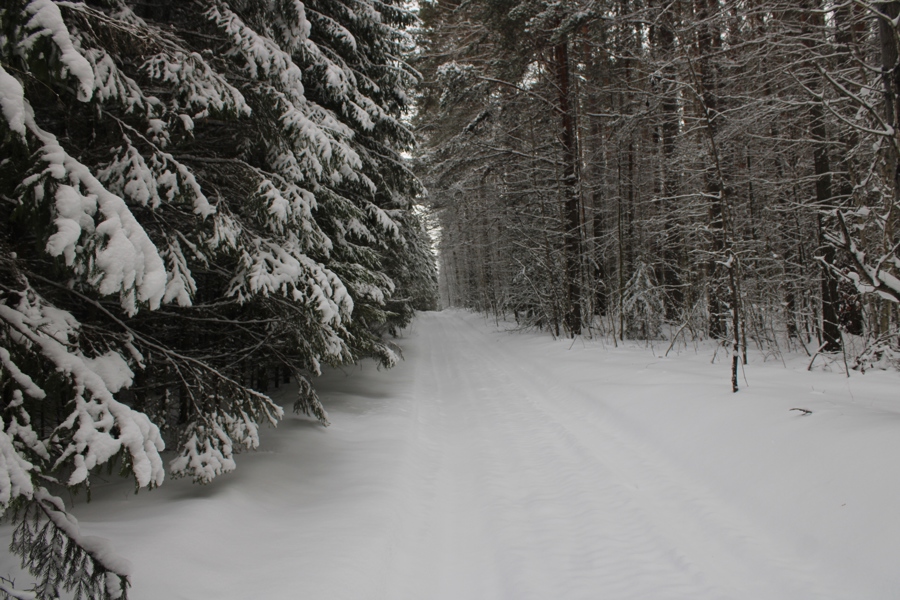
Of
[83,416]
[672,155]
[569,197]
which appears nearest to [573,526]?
[83,416]

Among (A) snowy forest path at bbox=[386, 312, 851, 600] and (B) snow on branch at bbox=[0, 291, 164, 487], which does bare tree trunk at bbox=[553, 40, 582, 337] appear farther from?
(B) snow on branch at bbox=[0, 291, 164, 487]

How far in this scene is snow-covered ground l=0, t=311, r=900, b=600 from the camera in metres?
2.85

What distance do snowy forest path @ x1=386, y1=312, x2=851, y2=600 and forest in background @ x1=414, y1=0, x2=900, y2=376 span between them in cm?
263

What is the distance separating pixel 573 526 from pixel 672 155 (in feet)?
32.1

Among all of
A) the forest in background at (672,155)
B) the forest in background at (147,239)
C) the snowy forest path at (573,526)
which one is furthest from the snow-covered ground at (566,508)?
the forest in background at (672,155)

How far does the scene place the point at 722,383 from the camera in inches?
249

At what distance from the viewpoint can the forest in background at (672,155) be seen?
7168mm

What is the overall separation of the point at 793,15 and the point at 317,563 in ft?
37.4

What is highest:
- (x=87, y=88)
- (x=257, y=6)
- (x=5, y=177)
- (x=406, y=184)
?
(x=257, y=6)

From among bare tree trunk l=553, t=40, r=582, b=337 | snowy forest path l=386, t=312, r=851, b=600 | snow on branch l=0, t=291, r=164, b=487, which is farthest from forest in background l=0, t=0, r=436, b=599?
bare tree trunk l=553, t=40, r=582, b=337

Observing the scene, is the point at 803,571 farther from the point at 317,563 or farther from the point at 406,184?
the point at 406,184

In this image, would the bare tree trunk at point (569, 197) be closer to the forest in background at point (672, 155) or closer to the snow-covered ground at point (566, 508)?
the forest in background at point (672, 155)

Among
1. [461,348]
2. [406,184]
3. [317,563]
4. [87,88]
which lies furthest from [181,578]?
[461,348]

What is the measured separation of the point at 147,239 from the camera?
2.59 meters
